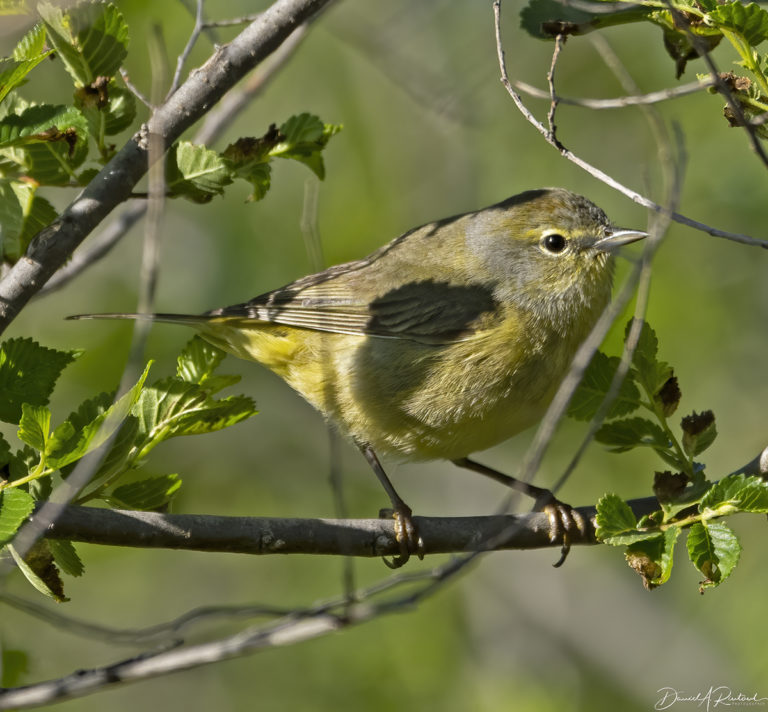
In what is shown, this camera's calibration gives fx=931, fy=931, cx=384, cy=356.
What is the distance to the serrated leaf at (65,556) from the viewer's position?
106 inches

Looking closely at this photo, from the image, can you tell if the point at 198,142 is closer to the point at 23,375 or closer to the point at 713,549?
the point at 23,375

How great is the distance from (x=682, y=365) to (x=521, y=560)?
1870 mm

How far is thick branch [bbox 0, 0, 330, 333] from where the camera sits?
2.76m

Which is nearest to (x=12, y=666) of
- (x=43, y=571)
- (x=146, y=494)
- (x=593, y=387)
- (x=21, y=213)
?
(x=43, y=571)

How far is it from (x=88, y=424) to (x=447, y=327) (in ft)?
6.80

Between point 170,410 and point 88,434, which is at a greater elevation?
point 170,410

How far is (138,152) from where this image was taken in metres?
2.86

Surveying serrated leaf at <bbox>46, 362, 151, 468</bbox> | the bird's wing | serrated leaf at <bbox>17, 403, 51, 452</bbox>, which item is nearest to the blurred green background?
the bird's wing

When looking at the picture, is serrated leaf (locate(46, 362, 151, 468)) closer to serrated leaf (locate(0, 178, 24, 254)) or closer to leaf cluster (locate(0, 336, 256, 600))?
leaf cluster (locate(0, 336, 256, 600))

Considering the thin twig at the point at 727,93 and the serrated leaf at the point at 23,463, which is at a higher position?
the thin twig at the point at 727,93

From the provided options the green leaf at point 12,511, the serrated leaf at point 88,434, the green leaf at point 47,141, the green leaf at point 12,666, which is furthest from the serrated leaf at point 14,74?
the green leaf at point 12,666

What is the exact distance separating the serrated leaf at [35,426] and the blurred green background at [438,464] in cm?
373

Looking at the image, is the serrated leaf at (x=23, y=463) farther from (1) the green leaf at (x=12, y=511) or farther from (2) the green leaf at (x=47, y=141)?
(2) the green leaf at (x=47, y=141)

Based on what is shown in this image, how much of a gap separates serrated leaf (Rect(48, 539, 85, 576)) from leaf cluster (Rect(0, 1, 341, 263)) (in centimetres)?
106
